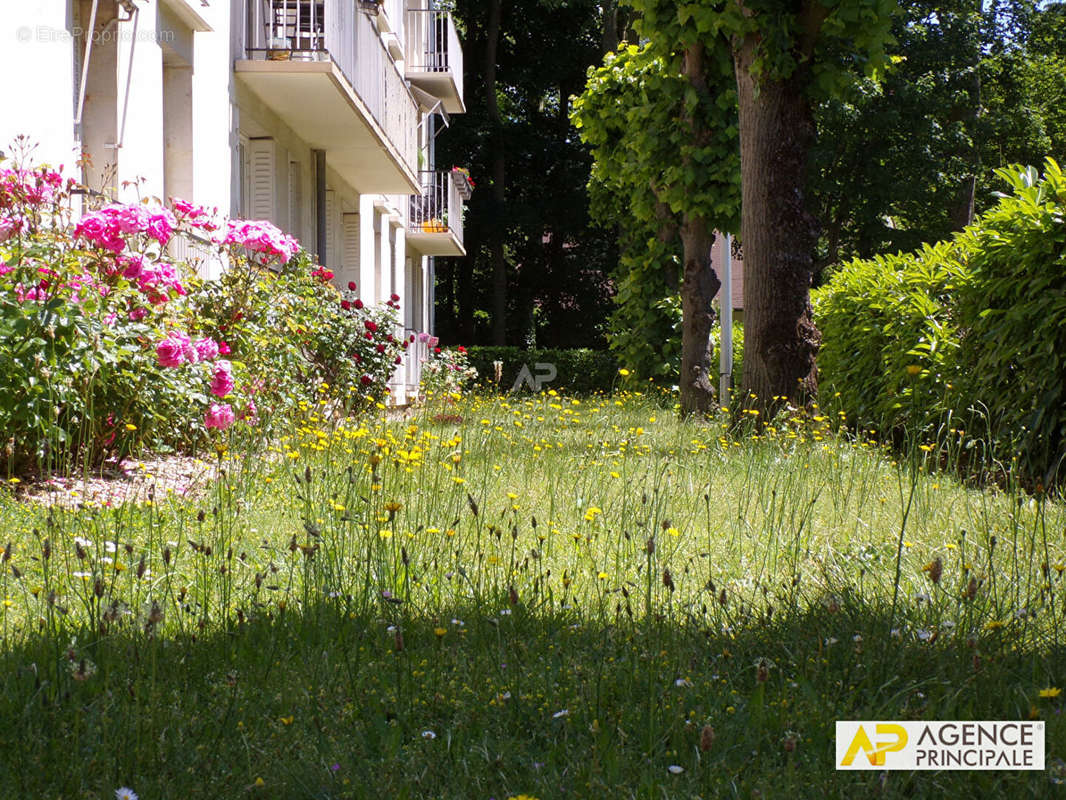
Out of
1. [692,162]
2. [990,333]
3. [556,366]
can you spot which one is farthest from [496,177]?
[990,333]

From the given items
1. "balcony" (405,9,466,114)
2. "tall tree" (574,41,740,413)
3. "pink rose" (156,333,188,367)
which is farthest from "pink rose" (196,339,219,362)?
"balcony" (405,9,466,114)

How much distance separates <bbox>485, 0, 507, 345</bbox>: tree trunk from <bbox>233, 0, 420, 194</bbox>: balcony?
18545 millimetres

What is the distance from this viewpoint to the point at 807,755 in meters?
2.54

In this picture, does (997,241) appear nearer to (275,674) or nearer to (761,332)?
(761,332)

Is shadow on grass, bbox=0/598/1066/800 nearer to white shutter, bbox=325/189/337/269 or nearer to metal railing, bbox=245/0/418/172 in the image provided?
metal railing, bbox=245/0/418/172

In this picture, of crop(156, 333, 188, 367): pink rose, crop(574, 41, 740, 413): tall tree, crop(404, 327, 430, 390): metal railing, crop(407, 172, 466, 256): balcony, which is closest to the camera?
crop(156, 333, 188, 367): pink rose

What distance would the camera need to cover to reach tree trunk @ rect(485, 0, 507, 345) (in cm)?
3516

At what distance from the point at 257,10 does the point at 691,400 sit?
7599 mm

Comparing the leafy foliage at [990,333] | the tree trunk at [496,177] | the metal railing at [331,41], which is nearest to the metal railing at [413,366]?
the metal railing at [331,41]

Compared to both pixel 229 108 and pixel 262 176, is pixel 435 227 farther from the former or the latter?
pixel 229 108

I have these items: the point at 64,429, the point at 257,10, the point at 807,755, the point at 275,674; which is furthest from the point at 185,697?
the point at 257,10

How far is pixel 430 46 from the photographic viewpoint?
2505cm

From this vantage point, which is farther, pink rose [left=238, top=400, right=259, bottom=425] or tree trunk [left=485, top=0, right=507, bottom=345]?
tree trunk [left=485, top=0, right=507, bottom=345]

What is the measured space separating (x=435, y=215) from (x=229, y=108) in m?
15.2
